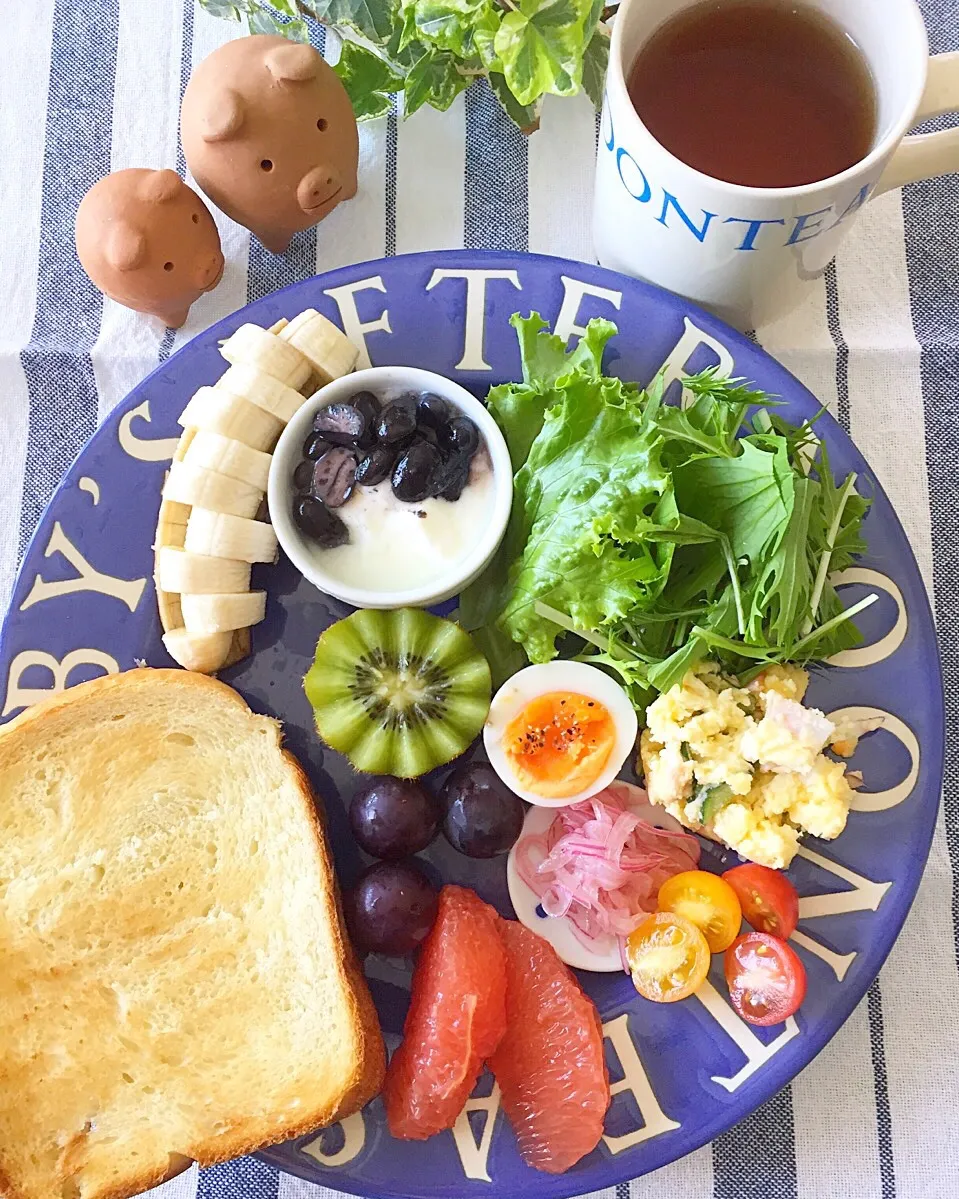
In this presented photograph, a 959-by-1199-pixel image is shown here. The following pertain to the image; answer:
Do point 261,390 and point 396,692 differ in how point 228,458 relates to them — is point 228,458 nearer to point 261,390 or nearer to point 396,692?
point 261,390

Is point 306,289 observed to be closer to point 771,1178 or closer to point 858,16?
point 858,16

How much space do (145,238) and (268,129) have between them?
249mm

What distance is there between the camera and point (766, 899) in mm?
1551

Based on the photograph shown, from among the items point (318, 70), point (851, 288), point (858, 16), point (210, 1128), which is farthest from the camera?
point (851, 288)

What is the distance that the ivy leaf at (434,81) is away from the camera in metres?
1.73

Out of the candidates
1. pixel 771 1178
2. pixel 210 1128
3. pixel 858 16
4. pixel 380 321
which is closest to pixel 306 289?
pixel 380 321

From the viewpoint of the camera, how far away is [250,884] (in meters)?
1.61

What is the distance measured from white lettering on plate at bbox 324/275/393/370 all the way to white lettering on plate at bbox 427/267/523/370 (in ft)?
0.28

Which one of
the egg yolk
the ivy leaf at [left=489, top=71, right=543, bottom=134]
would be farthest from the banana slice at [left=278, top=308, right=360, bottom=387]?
the egg yolk

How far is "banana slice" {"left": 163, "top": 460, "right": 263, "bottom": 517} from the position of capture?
62.4 inches

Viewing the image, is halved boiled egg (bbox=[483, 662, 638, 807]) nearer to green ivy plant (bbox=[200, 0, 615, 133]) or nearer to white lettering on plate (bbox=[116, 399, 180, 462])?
white lettering on plate (bbox=[116, 399, 180, 462])

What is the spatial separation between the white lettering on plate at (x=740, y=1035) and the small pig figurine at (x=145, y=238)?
135 cm

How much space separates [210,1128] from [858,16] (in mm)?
1758

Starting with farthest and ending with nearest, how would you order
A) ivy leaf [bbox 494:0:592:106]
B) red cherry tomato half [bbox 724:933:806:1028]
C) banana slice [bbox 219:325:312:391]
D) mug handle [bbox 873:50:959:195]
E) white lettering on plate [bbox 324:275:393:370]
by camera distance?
1. white lettering on plate [bbox 324:275:393:370]
2. banana slice [bbox 219:325:312:391]
3. red cherry tomato half [bbox 724:933:806:1028]
4. ivy leaf [bbox 494:0:592:106]
5. mug handle [bbox 873:50:959:195]
